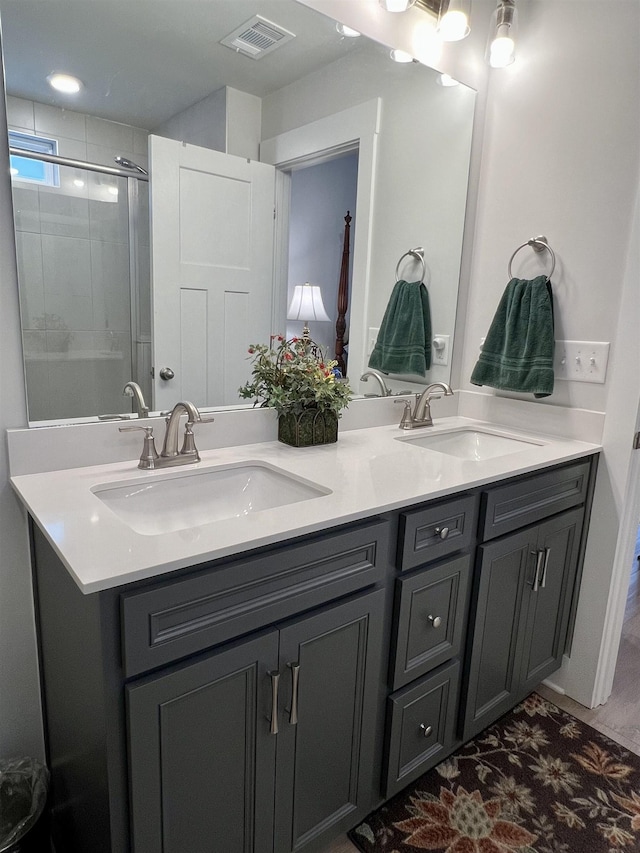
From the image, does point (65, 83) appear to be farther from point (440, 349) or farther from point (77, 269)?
point (440, 349)

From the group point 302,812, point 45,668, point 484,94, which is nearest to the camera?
point 302,812

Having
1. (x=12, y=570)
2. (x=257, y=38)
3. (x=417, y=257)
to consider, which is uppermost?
(x=257, y=38)

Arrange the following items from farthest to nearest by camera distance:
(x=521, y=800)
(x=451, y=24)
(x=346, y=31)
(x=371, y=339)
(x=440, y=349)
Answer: (x=440, y=349) < (x=371, y=339) < (x=451, y=24) < (x=346, y=31) < (x=521, y=800)

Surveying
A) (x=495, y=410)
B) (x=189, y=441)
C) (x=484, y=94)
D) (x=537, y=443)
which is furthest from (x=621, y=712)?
(x=484, y=94)

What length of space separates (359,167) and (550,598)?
1.50 meters

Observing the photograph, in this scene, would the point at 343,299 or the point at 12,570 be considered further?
the point at 343,299

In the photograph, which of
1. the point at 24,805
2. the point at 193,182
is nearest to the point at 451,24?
the point at 193,182

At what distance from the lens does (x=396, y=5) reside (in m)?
1.58

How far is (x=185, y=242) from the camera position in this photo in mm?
1424

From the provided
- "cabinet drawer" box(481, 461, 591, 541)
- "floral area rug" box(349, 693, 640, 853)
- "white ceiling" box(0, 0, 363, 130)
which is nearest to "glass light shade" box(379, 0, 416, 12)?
"white ceiling" box(0, 0, 363, 130)

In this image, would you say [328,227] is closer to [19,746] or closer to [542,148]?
[542,148]

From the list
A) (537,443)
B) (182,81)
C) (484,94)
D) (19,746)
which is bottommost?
(19,746)

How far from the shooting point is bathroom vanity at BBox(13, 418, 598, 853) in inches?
34.3

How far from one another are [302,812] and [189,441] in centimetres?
85
